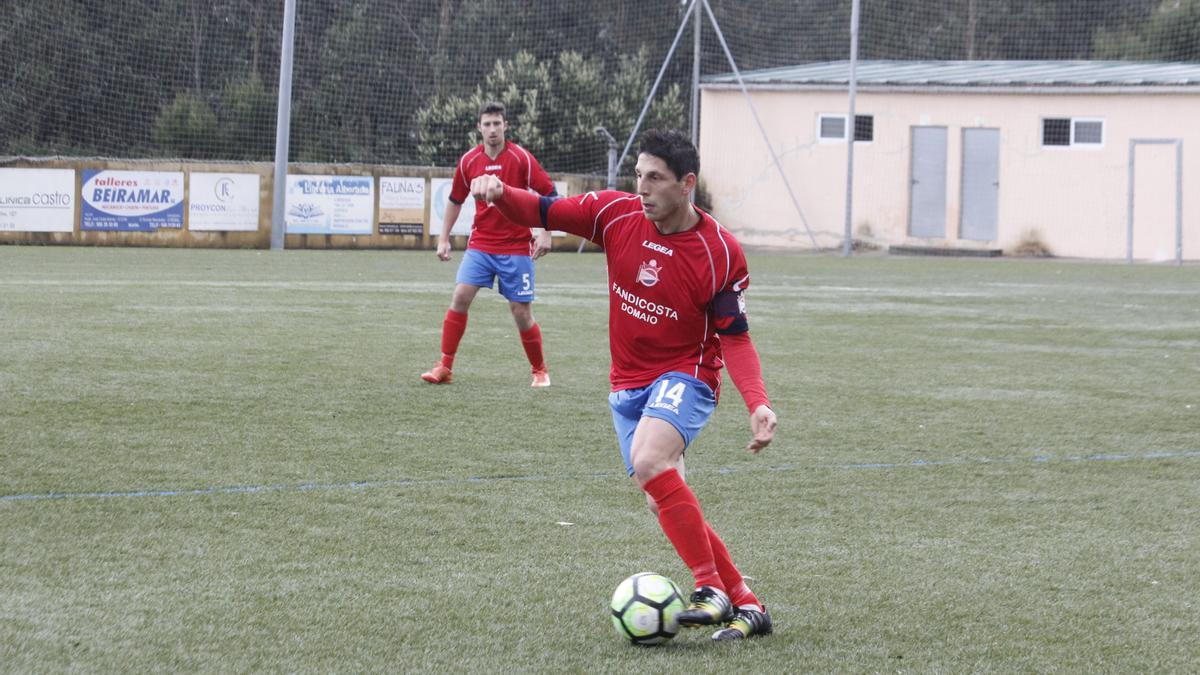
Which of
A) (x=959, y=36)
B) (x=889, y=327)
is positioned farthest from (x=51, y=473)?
(x=959, y=36)

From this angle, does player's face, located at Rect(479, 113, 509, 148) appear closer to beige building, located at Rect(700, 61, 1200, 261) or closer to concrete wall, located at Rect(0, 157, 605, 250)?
concrete wall, located at Rect(0, 157, 605, 250)

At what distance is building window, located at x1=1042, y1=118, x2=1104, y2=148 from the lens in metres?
32.5

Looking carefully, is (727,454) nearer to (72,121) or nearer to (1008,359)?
(1008,359)

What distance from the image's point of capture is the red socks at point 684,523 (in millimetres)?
4289

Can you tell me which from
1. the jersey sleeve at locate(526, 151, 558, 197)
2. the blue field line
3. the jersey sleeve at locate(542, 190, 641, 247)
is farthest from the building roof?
the jersey sleeve at locate(542, 190, 641, 247)

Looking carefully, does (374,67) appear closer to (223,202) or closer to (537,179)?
(223,202)

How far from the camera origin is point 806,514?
231 inches

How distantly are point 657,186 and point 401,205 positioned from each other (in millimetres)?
24326

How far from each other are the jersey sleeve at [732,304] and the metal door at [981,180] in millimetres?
29813

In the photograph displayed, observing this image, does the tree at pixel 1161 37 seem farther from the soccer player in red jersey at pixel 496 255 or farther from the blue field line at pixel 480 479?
the blue field line at pixel 480 479

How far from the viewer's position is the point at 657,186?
14.5 ft

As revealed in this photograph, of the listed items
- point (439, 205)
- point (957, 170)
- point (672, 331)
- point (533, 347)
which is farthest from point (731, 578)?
point (957, 170)

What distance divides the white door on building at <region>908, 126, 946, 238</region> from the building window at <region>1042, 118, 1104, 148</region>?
2338 mm

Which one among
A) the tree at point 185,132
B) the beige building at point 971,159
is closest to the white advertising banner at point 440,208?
the tree at point 185,132
